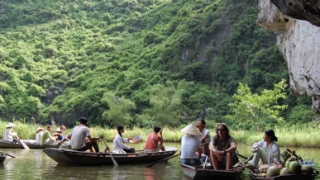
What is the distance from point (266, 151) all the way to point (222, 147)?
3.28 ft

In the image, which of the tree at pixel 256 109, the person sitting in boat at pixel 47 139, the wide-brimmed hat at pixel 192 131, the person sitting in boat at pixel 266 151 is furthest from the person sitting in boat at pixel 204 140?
the tree at pixel 256 109

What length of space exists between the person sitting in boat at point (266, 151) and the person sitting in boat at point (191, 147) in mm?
1296

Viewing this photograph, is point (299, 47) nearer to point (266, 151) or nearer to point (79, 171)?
point (266, 151)

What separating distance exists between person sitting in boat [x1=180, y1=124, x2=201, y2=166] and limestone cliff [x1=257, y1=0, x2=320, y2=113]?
12.4 feet

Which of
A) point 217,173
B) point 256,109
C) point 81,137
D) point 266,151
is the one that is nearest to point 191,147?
point 217,173

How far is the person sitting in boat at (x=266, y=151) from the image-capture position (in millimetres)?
10094

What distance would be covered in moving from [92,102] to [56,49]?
20.8m

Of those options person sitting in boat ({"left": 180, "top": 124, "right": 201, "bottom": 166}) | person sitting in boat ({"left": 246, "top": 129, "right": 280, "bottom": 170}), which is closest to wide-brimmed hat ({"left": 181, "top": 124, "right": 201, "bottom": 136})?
person sitting in boat ({"left": 180, "top": 124, "right": 201, "bottom": 166})

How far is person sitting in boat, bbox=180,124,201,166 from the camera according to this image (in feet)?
36.6

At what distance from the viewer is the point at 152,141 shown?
14.9 meters

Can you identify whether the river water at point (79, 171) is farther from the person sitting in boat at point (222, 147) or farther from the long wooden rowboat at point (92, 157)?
the person sitting in boat at point (222, 147)

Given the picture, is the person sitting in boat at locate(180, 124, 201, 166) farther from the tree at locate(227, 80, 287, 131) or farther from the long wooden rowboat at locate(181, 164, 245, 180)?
the tree at locate(227, 80, 287, 131)

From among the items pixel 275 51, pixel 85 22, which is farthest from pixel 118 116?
pixel 85 22

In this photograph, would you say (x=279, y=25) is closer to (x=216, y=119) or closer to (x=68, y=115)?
(x=216, y=119)
